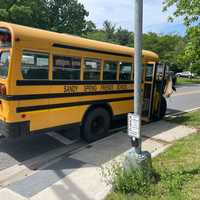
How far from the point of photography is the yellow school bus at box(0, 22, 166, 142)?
5441 mm

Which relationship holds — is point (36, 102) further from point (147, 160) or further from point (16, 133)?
point (147, 160)

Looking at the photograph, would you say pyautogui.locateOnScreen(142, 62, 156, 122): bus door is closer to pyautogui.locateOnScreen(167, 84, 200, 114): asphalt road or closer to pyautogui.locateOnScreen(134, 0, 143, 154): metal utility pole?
pyautogui.locateOnScreen(167, 84, 200, 114): asphalt road

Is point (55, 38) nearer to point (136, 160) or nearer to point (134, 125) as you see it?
point (134, 125)

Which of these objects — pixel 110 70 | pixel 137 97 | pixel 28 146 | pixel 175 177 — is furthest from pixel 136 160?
pixel 110 70

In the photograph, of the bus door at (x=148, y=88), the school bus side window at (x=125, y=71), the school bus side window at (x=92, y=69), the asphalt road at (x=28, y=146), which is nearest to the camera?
the asphalt road at (x=28, y=146)

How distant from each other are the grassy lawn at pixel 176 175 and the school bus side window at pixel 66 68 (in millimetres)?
2605

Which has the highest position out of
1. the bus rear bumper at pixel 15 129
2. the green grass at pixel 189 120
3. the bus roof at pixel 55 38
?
the bus roof at pixel 55 38

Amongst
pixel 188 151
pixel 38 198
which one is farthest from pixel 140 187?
pixel 188 151

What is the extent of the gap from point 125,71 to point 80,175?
3.76 metres

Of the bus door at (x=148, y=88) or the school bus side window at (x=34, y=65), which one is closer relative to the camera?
the school bus side window at (x=34, y=65)

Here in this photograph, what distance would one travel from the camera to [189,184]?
174 inches

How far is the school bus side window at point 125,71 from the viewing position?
25.8ft

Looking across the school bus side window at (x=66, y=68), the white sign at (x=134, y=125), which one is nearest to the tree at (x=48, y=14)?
the school bus side window at (x=66, y=68)

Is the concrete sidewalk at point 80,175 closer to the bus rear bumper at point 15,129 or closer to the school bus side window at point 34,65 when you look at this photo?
the bus rear bumper at point 15,129
